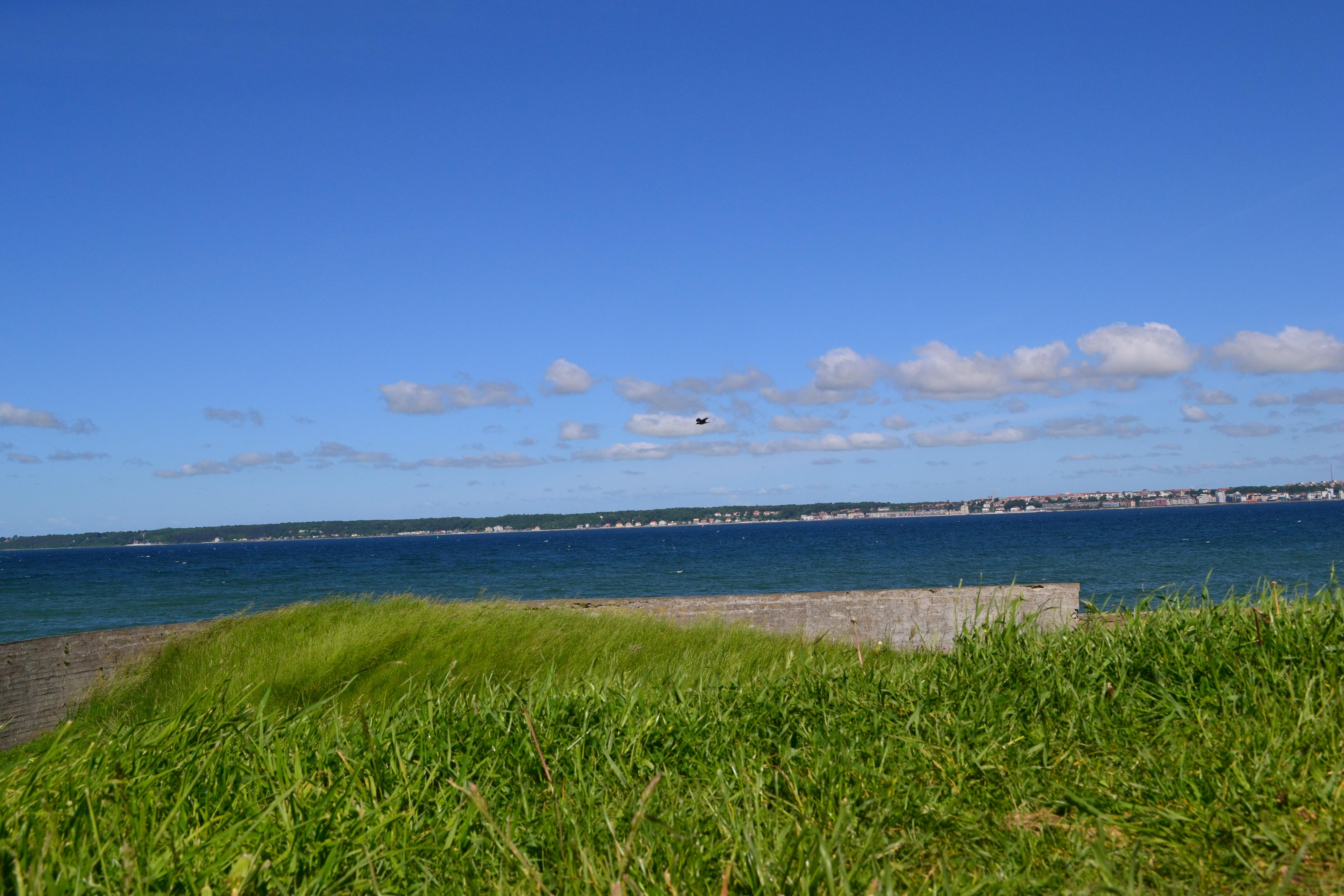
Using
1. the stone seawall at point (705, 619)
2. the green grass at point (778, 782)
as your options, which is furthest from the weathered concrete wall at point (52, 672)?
the green grass at point (778, 782)

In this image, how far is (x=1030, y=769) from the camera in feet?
10.4

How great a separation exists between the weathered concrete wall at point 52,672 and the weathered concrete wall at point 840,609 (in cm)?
481

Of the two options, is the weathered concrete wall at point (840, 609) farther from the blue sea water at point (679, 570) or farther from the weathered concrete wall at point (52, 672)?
the weathered concrete wall at point (52, 672)

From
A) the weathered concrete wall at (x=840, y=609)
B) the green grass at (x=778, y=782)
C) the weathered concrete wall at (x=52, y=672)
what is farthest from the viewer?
the weathered concrete wall at (x=840, y=609)

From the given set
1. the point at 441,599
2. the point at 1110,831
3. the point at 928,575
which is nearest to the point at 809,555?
the point at 928,575

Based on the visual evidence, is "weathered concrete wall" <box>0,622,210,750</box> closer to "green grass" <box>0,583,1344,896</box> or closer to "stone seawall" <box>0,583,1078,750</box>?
"stone seawall" <box>0,583,1078,750</box>

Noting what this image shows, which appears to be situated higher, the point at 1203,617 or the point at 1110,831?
the point at 1203,617

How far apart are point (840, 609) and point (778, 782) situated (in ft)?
29.1

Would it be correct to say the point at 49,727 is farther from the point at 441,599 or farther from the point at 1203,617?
the point at 1203,617

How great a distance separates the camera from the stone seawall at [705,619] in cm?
880

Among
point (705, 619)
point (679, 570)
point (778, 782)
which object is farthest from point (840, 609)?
point (679, 570)

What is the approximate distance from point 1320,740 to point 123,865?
3872mm

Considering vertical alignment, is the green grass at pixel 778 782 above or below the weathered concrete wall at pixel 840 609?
above

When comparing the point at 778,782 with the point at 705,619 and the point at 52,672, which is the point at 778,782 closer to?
the point at 705,619
